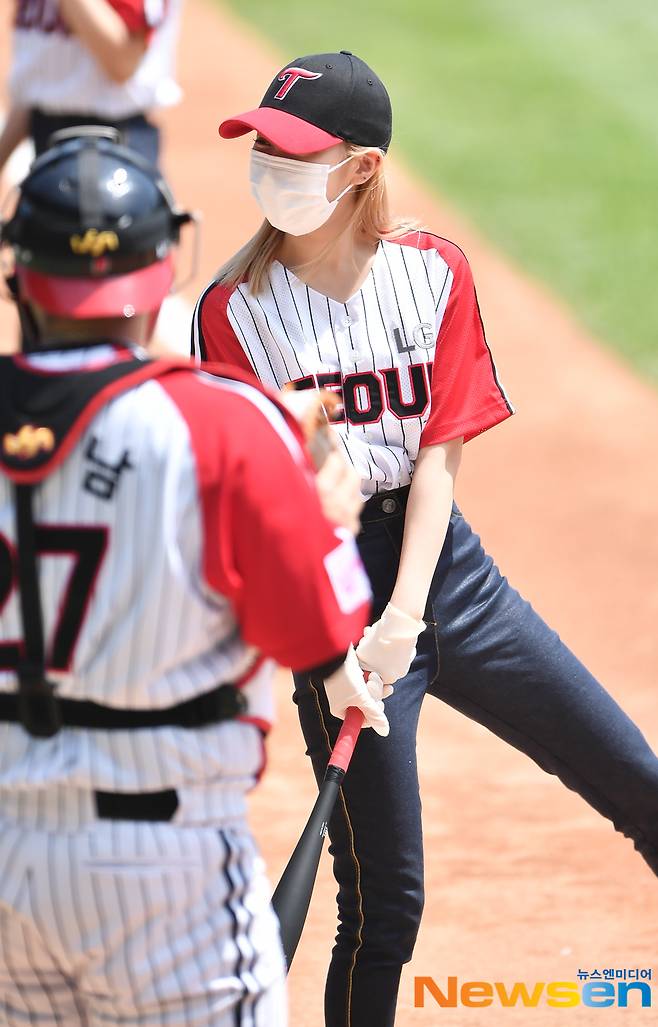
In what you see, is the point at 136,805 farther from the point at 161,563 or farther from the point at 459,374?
the point at 459,374

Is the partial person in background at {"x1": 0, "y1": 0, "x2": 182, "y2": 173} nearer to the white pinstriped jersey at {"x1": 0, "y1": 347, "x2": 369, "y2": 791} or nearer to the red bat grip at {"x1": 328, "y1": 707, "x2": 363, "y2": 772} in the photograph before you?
the red bat grip at {"x1": 328, "y1": 707, "x2": 363, "y2": 772}

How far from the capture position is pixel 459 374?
10.7 ft

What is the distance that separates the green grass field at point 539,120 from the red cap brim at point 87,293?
5.90m

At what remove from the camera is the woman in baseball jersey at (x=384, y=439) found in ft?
10.2

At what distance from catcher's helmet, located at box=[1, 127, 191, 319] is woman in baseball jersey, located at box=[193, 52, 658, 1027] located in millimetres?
959

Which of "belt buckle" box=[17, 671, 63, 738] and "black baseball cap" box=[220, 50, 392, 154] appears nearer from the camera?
"belt buckle" box=[17, 671, 63, 738]

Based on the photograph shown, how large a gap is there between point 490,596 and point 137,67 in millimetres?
3241

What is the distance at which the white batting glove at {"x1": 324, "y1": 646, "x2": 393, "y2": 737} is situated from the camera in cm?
296

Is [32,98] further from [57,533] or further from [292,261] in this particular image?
[57,533]

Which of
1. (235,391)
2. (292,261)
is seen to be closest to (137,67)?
(292,261)

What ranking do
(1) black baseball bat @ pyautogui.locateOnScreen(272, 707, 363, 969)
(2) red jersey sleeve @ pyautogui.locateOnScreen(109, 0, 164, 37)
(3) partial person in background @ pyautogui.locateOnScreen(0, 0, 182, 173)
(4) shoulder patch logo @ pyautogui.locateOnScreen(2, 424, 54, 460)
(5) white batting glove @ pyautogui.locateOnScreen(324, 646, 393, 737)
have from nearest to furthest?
(4) shoulder patch logo @ pyautogui.locateOnScreen(2, 424, 54, 460)
(1) black baseball bat @ pyautogui.locateOnScreen(272, 707, 363, 969)
(5) white batting glove @ pyautogui.locateOnScreen(324, 646, 393, 737)
(2) red jersey sleeve @ pyautogui.locateOnScreen(109, 0, 164, 37)
(3) partial person in background @ pyautogui.locateOnScreen(0, 0, 182, 173)

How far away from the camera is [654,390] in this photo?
7.56 metres

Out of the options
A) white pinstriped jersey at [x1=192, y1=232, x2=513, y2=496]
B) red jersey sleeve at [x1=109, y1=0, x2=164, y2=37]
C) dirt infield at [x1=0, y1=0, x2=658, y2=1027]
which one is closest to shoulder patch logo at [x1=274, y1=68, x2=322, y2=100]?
white pinstriped jersey at [x1=192, y1=232, x2=513, y2=496]

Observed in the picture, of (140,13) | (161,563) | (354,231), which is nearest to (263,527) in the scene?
(161,563)
